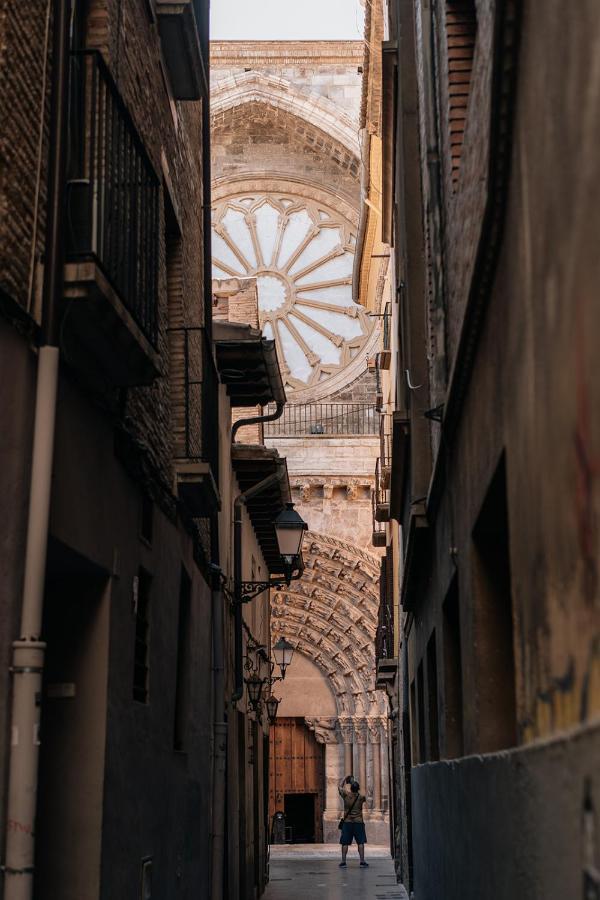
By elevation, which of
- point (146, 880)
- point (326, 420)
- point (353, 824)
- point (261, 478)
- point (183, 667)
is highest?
point (326, 420)

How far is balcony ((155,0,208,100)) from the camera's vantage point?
9.18 meters

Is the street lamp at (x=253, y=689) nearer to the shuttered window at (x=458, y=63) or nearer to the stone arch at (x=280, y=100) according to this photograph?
the shuttered window at (x=458, y=63)

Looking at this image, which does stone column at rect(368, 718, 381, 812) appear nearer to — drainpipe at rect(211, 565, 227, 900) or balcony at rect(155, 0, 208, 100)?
drainpipe at rect(211, 565, 227, 900)

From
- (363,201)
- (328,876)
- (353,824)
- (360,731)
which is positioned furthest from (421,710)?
(360,731)

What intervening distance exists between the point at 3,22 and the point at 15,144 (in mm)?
473

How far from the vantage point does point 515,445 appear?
155 inches

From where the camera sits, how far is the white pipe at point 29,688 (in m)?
4.89

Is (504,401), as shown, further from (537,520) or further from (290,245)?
(290,245)

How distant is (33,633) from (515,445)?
83.4 inches

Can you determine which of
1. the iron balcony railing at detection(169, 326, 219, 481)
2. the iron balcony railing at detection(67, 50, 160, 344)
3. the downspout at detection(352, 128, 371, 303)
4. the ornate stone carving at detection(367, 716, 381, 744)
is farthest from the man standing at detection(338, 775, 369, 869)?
the iron balcony railing at detection(67, 50, 160, 344)

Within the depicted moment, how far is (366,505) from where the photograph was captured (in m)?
33.0

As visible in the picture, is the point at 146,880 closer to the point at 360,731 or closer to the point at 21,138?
the point at 21,138

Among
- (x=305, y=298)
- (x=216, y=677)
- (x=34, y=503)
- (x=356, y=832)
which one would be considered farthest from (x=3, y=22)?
(x=305, y=298)

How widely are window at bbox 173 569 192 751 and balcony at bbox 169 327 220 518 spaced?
0.67 metres
